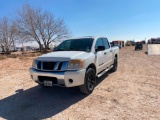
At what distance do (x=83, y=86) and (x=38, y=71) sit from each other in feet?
4.50

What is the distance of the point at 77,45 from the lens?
582 cm

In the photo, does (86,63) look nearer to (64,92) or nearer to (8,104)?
(64,92)

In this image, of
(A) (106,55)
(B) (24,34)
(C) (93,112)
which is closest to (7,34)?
(B) (24,34)

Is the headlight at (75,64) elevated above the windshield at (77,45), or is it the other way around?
the windshield at (77,45)

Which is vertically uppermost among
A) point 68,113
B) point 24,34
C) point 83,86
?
point 24,34

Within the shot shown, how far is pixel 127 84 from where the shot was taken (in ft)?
19.5

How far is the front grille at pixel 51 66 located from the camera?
14.5 ft

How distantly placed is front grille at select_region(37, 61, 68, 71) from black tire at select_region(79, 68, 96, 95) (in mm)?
744

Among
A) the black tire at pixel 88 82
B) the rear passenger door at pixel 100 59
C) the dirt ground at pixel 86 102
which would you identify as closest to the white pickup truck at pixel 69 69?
the black tire at pixel 88 82

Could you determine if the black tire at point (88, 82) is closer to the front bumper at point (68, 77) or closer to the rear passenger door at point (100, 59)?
the front bumper at point (68, 77)

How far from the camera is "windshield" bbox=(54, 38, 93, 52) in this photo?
5.54 meters

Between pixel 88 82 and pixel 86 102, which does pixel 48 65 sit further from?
pixel 86 102

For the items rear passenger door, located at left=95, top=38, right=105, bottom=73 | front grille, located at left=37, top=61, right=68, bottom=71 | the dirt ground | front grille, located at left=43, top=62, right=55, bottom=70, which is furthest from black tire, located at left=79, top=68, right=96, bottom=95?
front grille, located at left=43, top=62, right=55, bottom=70

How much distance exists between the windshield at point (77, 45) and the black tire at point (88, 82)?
774mm
